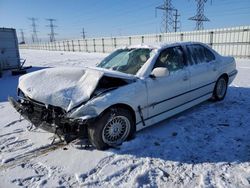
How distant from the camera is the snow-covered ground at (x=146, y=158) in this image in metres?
2.75

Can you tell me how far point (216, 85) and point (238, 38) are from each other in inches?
441

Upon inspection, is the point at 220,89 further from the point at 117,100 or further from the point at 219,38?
the point at 219,38

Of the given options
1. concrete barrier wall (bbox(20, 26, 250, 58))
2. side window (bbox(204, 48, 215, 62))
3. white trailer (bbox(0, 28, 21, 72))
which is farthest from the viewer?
concrete barrier wall (bbox(20, 26, 250, 58))

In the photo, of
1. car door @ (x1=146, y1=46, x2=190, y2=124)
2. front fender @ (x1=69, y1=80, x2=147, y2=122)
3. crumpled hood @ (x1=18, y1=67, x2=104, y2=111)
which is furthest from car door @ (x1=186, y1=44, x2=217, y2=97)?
crumpled hood @ (x1=18, y1=67, x2=104, y2=111)

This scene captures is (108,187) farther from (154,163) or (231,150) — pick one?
(231,150)

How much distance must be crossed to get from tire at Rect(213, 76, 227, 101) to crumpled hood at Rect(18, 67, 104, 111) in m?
3.31

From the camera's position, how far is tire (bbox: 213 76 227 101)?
217 inches

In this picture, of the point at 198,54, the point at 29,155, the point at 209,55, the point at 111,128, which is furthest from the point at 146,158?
the point at 209,55

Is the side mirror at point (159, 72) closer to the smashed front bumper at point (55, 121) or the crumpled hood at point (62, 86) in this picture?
the crumpled hood at point (62, 86)

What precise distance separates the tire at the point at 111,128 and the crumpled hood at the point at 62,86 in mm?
398

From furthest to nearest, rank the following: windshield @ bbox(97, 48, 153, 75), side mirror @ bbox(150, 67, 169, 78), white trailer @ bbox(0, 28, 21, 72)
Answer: white trailer @ bbox(0, 28, 21, 72) → windshield @ bbox(97, 48, 153, 75) → side mirror @ bbox(150, 67, 169, 78)

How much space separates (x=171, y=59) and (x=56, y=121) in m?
2.44

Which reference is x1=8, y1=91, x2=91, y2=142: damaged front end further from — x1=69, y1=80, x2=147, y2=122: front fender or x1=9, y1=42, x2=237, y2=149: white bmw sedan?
x1=69, y1=80, x2=147, y2=122: front fender

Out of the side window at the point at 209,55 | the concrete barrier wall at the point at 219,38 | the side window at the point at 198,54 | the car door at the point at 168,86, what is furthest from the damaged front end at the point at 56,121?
the concrete barrier wall at the point at 219,38
